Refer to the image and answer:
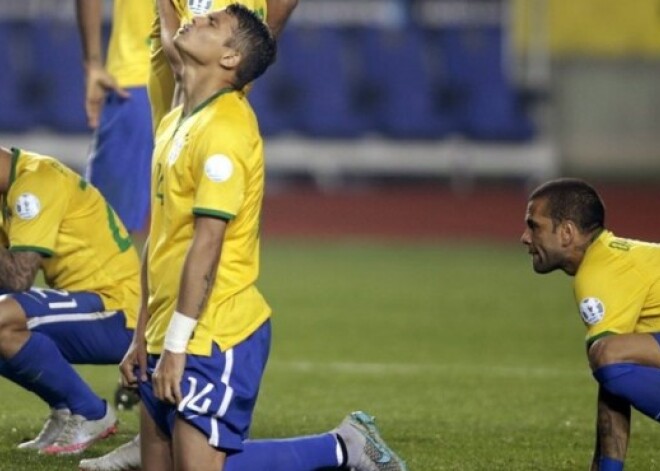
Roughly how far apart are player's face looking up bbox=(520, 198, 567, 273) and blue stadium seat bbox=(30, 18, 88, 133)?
13.6 meters

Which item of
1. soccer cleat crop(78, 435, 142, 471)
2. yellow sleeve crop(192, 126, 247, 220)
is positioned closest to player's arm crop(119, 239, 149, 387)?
yellow sleeve crop(192, 126, 247, 220)

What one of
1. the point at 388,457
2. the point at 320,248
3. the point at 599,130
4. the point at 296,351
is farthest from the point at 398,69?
the point at 388,457

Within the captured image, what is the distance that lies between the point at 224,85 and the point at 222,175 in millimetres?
344

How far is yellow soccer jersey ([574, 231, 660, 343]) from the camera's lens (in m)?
5.21

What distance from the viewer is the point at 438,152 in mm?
18406

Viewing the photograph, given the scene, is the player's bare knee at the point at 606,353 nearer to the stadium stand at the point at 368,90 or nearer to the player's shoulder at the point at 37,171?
the player's shoulder at the point at 37,171

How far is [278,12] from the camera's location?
6.39 metres

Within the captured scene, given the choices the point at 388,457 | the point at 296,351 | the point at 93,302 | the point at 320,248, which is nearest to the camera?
the point at 388,457

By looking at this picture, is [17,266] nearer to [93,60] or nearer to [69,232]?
[69,232]

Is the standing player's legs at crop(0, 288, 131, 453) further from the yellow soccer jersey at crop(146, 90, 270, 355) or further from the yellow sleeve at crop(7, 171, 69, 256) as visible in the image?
the yellow soccer jersey at crop(146, 90, 270, 355)

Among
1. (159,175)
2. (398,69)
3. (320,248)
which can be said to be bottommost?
(320,248)

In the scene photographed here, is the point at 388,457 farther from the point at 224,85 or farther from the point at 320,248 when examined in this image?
the point at 320,248

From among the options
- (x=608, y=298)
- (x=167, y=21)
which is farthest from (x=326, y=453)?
(x=167, y=21)

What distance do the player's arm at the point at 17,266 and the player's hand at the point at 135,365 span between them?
914 mm
